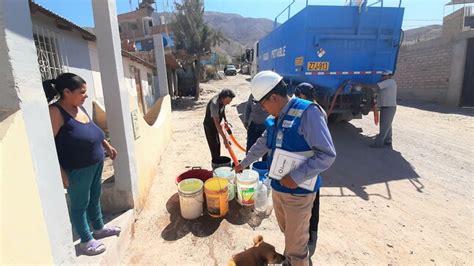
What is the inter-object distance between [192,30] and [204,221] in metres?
18.1

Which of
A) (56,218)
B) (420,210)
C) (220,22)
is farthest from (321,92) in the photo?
(220,22)

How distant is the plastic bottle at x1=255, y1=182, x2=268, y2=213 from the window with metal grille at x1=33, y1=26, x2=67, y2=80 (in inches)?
145

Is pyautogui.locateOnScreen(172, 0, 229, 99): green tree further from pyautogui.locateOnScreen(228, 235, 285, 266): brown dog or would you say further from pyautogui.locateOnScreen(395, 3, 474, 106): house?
pyautogui.locateOnScreen(228, 235, 285, 266): brown dog

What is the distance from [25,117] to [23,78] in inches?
8.5

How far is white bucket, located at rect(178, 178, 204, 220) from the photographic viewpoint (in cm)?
337

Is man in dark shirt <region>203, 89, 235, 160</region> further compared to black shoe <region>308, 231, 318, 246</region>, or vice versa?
man in dark shirt <region>203, 89, 235, 160</region>

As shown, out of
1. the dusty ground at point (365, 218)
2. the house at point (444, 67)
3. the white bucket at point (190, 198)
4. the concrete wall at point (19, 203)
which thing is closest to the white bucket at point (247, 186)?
the dusty ground at point (365, 218)

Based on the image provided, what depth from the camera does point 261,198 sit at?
3.61 metres

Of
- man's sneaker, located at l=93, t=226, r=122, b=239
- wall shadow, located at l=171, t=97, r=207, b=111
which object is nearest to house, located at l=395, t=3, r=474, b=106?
wall shadow, located at l=171, t=97, r=207, b=111

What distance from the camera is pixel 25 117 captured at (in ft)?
5.03

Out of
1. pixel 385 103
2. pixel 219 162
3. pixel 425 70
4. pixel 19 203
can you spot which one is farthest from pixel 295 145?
pixel 425 70

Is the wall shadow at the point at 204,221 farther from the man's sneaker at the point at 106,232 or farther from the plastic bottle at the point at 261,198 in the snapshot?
the man's sneaker at the point at 106,232

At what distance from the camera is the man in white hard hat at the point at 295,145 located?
1.91 meters

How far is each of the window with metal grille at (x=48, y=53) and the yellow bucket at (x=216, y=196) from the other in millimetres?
3166
